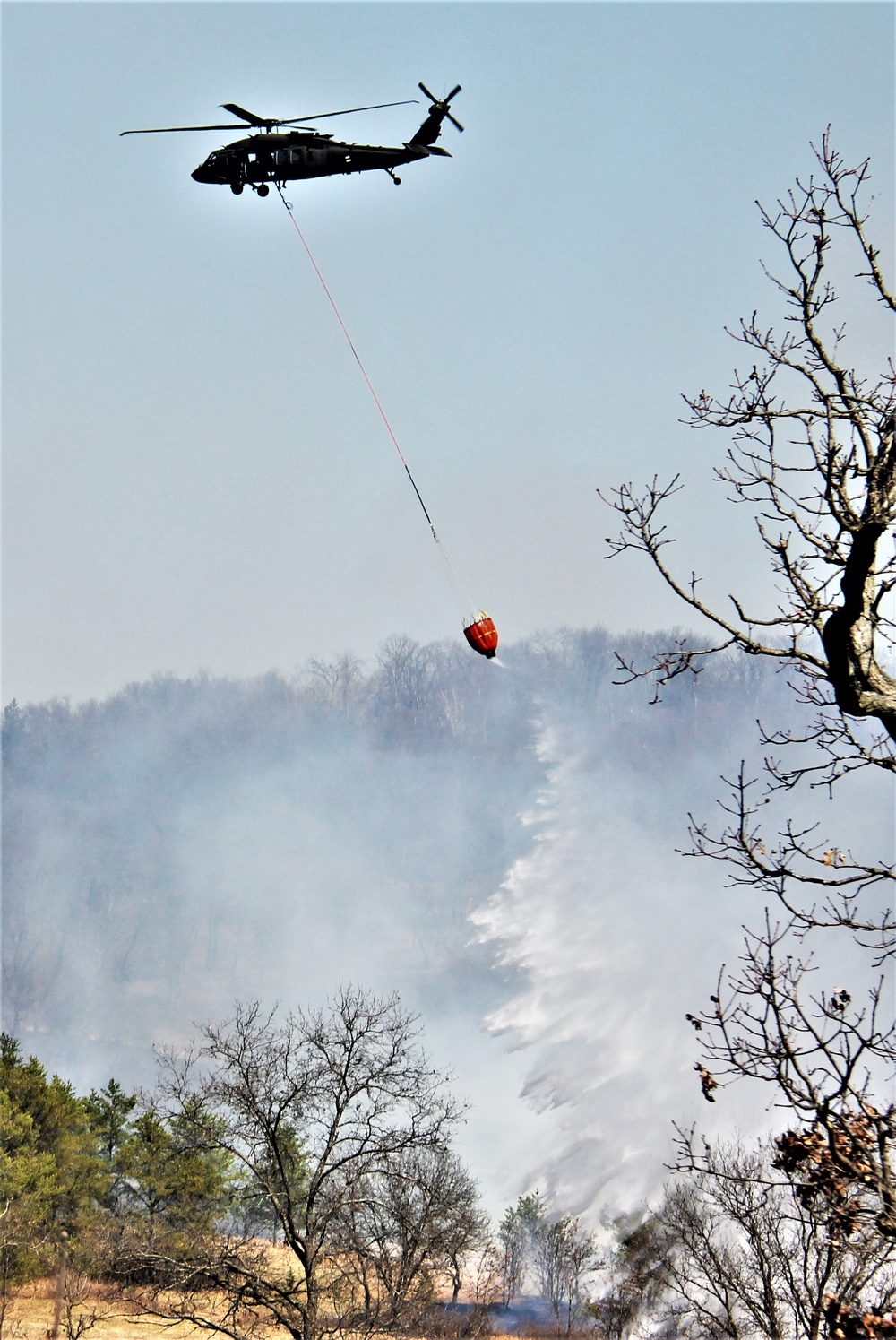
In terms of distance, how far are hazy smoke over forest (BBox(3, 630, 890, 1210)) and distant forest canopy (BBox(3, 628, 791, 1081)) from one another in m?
0.23

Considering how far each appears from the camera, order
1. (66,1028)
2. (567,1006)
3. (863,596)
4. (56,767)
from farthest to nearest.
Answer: (56,767) < (66,1028) < (567,1006) < (863,596)

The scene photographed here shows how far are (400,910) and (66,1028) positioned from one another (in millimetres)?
33334

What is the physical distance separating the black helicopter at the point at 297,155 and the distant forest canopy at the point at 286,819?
86076 mm

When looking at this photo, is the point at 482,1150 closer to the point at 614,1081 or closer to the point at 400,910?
the point at 614,1081

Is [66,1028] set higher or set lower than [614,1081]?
higher

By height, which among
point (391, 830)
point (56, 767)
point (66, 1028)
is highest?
point (56, 767)

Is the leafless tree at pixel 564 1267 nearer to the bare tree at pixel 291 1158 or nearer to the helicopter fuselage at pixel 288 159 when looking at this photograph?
the bare tree at pixel 291 1158

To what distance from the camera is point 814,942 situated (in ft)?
264

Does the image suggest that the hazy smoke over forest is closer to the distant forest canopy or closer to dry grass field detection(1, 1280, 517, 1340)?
the distant forest canopy

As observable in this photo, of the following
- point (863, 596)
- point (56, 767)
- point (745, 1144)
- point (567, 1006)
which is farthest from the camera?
point (56, 767)

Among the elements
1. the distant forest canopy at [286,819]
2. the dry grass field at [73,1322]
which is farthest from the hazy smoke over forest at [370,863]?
the dry grass field at [73,1322]

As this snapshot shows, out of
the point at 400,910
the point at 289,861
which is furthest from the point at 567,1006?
the point at 289,861

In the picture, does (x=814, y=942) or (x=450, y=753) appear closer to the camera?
(x=814, y=942)

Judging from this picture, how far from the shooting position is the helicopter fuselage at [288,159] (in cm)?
1825
